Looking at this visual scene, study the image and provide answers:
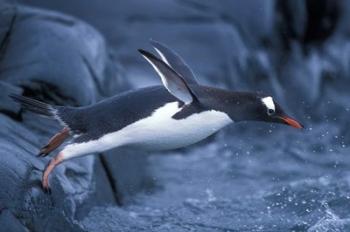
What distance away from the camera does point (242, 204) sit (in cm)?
644

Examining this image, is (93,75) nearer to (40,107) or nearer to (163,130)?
(40,107)

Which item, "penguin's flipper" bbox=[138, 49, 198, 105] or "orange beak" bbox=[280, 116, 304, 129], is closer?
"penguin's flipper" bbox=[138, 49, 198, 105]

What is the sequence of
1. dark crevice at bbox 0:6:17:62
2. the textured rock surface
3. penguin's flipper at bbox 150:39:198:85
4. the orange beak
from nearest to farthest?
the orange beak
penguin's flipper at bbox 150:39:198:85
the textured rock surface
dark crevice at bbox 0:6:17:62

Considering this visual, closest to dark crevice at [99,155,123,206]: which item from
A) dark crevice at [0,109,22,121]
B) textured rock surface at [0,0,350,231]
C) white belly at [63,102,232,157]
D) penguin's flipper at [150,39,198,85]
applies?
textured rock surface at [0,0,350,231]

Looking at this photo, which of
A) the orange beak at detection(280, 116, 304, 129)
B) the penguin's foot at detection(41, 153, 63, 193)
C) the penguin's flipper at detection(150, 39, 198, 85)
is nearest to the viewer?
the penguin's foot at detection(41, 153, 63, 193)

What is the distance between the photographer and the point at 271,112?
498cm

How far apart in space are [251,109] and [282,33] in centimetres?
548

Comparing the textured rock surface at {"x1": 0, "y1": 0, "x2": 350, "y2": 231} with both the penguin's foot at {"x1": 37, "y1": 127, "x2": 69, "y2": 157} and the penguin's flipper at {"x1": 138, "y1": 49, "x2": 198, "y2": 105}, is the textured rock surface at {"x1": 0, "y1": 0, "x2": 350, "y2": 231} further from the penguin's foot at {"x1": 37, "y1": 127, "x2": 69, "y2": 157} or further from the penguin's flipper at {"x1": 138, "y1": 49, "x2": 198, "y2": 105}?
the penguin's flipper at {"x1": 138, "y1": 49, "x2": 198, "y2": 105}

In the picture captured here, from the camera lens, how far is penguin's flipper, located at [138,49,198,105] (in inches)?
184

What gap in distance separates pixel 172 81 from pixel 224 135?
3545 mm

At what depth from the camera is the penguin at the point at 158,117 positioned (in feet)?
15.9

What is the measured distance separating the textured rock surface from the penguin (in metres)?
0.31

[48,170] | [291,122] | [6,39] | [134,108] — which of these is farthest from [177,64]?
[6,39]

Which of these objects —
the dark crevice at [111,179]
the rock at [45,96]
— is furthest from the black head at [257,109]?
the dark crevice at [111,179]
